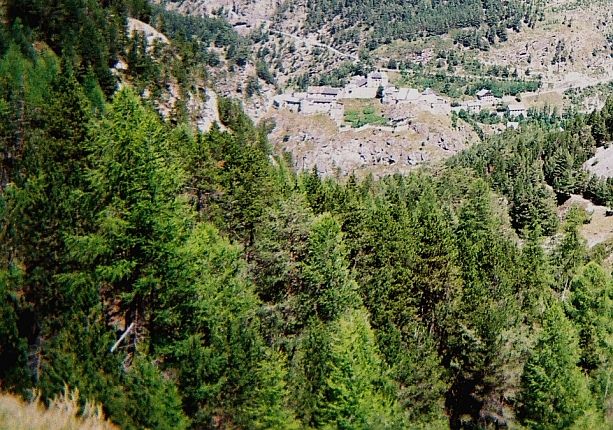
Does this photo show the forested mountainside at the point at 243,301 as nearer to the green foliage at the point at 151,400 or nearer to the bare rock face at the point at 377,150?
the green foliage at the point at 151,400

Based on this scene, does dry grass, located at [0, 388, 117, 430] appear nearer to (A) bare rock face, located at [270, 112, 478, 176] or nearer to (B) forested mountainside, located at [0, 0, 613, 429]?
(B) forested mountainside, located at [0, 0, 613, 429]

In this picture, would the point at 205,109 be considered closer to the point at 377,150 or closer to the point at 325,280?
the point at 325,280

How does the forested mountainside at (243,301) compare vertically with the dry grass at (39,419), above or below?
below

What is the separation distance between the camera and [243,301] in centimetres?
2944

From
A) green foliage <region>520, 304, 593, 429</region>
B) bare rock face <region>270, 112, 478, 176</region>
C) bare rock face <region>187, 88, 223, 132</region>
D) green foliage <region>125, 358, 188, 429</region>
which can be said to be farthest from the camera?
bare rock face <region>270, 112, 478, 176</region>

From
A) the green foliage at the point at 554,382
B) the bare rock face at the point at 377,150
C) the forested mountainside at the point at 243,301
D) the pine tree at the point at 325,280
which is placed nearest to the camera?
the forested mountainside at the point at 243,301

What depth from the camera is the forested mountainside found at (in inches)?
799

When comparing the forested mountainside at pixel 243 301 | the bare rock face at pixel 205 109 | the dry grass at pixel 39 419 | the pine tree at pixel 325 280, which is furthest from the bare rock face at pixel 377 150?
the dry grass at pixel 39 419

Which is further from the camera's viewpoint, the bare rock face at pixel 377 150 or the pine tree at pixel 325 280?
the bare rock face at pixel 377 150

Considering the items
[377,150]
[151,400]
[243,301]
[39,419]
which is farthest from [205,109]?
[377,150]

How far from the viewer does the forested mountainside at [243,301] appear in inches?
799

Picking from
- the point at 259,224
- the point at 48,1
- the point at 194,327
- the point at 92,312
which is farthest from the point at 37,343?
the point at 48,1

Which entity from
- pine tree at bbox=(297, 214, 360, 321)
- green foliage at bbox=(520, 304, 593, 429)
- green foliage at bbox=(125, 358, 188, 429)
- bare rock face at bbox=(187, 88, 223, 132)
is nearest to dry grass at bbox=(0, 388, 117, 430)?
green foliage at bbox=(125, 358, 188, 429)

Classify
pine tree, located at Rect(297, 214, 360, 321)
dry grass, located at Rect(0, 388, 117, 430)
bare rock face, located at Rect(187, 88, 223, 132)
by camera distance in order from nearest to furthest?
dry grass, located at Rect(0, 388, 117, 430), pine tree, located at Rect(297, 214, 360, 321), bare rock face, located at Rect(187, 88, 223, 132)
